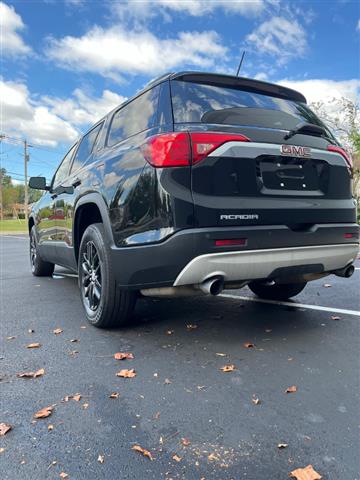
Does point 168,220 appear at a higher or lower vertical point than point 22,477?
higher

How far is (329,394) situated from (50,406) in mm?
1572

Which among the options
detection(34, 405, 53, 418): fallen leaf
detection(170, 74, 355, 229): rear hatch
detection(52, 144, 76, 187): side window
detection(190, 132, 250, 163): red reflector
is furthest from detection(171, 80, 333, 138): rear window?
detection(52, 144, 76, 187): side window

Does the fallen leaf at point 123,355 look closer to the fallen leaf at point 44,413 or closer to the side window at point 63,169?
the fallen leaf at point 44,413

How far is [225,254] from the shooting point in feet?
8.71

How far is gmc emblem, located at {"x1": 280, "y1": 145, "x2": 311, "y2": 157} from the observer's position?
288cm

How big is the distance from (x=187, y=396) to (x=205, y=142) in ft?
5.22

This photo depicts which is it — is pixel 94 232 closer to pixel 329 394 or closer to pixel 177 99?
pixel 177 99

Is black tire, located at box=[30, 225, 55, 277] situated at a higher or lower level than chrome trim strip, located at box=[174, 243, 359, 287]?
lower

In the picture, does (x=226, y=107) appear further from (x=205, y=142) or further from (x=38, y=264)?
(x=38, y=264)

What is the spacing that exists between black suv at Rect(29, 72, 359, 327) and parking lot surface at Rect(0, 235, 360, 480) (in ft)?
1.56

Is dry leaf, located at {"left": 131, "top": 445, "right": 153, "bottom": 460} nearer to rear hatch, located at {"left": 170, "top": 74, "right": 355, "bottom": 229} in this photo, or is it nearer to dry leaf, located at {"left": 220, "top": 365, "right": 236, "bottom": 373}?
dry leaf, located at {"left": 220, "top": 365, "right": 236, "bottom": 373}

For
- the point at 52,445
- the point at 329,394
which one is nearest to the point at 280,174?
the point at 329,394

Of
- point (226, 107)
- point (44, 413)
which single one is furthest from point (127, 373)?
point (226, 107)

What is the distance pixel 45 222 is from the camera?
5453 millimetres
